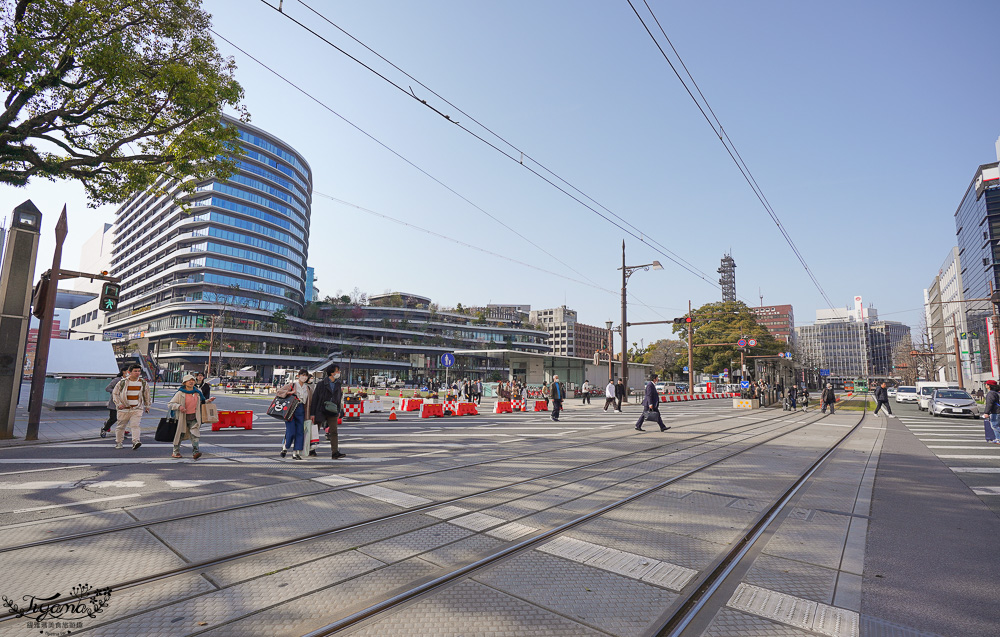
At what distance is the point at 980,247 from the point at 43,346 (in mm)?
87683

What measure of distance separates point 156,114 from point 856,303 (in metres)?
222

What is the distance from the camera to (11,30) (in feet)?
30.0

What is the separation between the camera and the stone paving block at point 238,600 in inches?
120

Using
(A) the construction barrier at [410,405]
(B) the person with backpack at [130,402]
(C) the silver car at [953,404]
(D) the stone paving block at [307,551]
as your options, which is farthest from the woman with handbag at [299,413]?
(C) the silver car at [953,404]

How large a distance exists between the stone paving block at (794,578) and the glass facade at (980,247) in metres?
67.6

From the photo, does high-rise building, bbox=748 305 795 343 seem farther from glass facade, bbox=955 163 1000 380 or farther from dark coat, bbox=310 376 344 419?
dark coat, bbox=310 376 344 419

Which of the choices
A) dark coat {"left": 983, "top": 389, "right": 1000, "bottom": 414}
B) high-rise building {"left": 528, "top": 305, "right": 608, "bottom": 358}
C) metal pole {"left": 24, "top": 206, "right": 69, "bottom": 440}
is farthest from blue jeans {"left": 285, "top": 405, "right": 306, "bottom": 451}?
high-rise building {"left": 528, "top": 305, "right": 608, "bottom": 358}

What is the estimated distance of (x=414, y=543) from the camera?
15.3 ft

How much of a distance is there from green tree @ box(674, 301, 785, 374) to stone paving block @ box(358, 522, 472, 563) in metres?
64.6

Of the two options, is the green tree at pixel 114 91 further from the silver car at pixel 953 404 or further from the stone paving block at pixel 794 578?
the silver car at pixel 953 404

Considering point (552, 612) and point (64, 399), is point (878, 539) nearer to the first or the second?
point (552, 612)

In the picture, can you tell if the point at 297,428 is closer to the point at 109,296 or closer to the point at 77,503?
the point at 77,503

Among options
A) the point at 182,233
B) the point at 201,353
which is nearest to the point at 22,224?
the point at 201,353

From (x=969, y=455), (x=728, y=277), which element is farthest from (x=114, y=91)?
(x=728, y=277)
